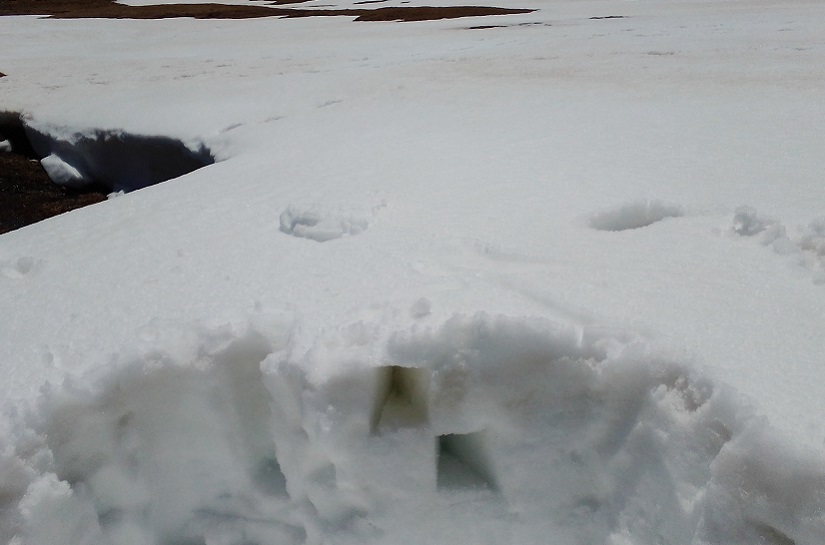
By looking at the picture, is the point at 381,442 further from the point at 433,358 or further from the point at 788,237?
the point at 788,237

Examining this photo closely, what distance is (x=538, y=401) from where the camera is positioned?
4.05 feet

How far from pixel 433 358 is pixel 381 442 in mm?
188

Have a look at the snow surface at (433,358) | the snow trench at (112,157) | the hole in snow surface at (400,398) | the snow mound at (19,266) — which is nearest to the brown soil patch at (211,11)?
the snow trench at (112,157)

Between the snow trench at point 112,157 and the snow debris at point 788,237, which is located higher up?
the snow debris at point 788,237

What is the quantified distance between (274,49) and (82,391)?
5875mm

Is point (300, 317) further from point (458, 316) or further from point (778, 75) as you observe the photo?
point (778, 75)

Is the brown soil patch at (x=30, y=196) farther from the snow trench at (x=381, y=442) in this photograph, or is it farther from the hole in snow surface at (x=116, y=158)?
the snow trench at (x=381, y=442)

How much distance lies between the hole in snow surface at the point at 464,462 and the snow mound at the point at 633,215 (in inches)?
28.3

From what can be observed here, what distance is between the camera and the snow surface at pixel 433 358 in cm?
113

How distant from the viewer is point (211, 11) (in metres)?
11.5

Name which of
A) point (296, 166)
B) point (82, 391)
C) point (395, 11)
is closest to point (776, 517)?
point (82, 391)

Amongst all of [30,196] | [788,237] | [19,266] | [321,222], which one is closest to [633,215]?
[788,237]

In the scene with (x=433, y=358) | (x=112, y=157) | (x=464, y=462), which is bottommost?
(x=112, y=157)

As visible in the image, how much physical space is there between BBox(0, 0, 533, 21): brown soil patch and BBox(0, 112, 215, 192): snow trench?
6669 millimetres
